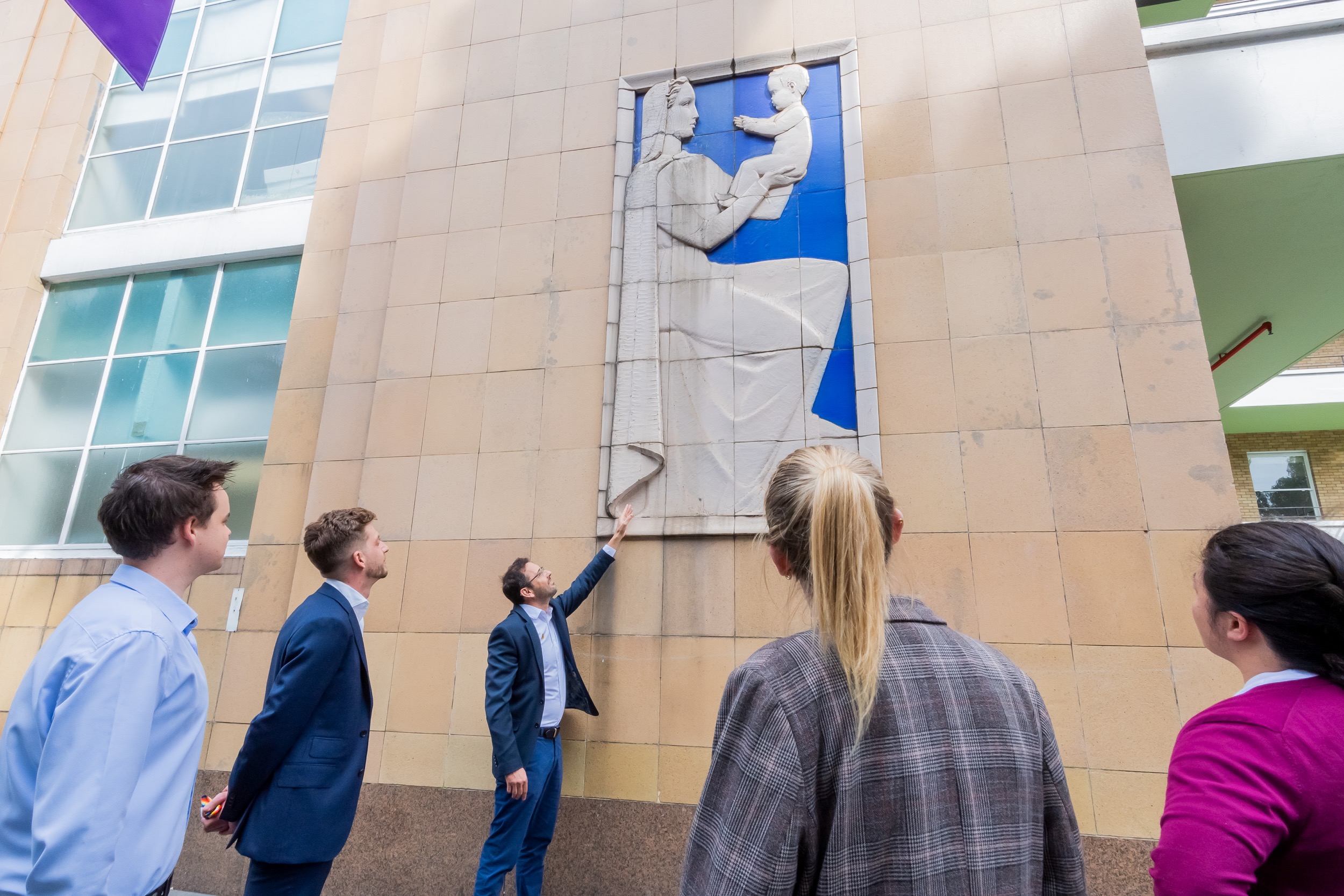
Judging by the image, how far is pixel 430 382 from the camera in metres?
6.04

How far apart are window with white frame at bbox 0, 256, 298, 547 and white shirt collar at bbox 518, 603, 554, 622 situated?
3.96 m

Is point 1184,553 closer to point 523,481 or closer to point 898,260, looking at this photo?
point 898,260

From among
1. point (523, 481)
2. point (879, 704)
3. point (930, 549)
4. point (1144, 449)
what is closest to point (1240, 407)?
point (1144, 449)

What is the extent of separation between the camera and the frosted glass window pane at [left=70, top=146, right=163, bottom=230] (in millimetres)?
8461

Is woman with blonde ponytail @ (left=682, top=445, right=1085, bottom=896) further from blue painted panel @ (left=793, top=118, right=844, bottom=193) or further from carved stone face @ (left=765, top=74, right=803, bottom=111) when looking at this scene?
carved stone face @ (left=765, top=74, right=803, bottom=111)

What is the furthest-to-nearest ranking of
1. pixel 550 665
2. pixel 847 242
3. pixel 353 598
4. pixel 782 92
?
pixel 782 92, pixel 847 242, pixel 550 665, pixel 353 598

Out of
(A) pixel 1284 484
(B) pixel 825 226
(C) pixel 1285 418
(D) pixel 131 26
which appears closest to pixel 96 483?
(D) pixel 131 26

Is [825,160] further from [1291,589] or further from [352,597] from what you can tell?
[1291,589]

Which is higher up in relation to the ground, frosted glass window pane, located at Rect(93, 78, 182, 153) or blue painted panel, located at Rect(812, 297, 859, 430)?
frosted glass window pane, located at Rect(93, 78, 182, 153)

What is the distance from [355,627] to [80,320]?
24.6 ft

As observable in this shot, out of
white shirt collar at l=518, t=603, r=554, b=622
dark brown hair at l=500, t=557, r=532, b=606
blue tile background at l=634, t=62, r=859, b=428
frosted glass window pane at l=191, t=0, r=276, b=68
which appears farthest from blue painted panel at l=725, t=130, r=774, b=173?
frosted glass window pane at l=191, t=0, r=276, b=68

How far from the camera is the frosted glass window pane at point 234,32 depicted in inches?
344

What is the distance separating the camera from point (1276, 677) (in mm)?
1525

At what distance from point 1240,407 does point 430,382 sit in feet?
41.6
